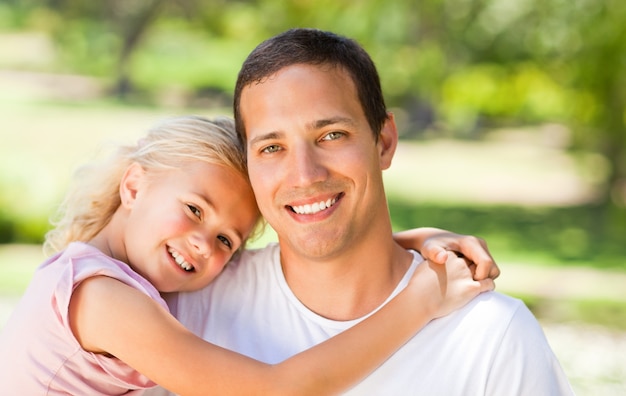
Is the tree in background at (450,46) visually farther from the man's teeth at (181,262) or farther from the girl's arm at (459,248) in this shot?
the man's teeth at (181,262)

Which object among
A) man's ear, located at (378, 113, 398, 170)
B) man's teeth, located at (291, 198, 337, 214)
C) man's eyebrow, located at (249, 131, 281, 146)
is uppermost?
man's ear, located at (378, 113, 398, 170)

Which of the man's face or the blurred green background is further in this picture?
the blurred green background

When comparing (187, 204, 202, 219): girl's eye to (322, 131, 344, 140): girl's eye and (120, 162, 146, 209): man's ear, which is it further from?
(322, 131, 344, 140): girl's eye

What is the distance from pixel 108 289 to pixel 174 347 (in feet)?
0.83

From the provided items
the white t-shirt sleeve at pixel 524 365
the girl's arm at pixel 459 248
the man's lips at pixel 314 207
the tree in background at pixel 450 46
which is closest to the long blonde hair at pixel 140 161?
the man's lips at pixel 314 207

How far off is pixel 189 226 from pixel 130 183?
31 centimetres

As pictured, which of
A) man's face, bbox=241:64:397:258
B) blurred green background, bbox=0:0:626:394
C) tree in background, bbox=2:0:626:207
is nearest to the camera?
man's face, bbox=241:64:397:258

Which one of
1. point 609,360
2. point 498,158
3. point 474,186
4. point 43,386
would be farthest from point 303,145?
point 498,158

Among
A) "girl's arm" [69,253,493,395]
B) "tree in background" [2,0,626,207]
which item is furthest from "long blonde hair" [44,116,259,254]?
"tree in background" [2,0,626,207]

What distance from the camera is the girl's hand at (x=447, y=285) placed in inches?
90.7

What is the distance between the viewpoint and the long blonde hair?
8.78 ft

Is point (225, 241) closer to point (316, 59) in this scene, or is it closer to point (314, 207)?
point (314, 207)

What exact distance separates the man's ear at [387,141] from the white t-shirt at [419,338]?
312 mm

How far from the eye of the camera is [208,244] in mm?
2592
